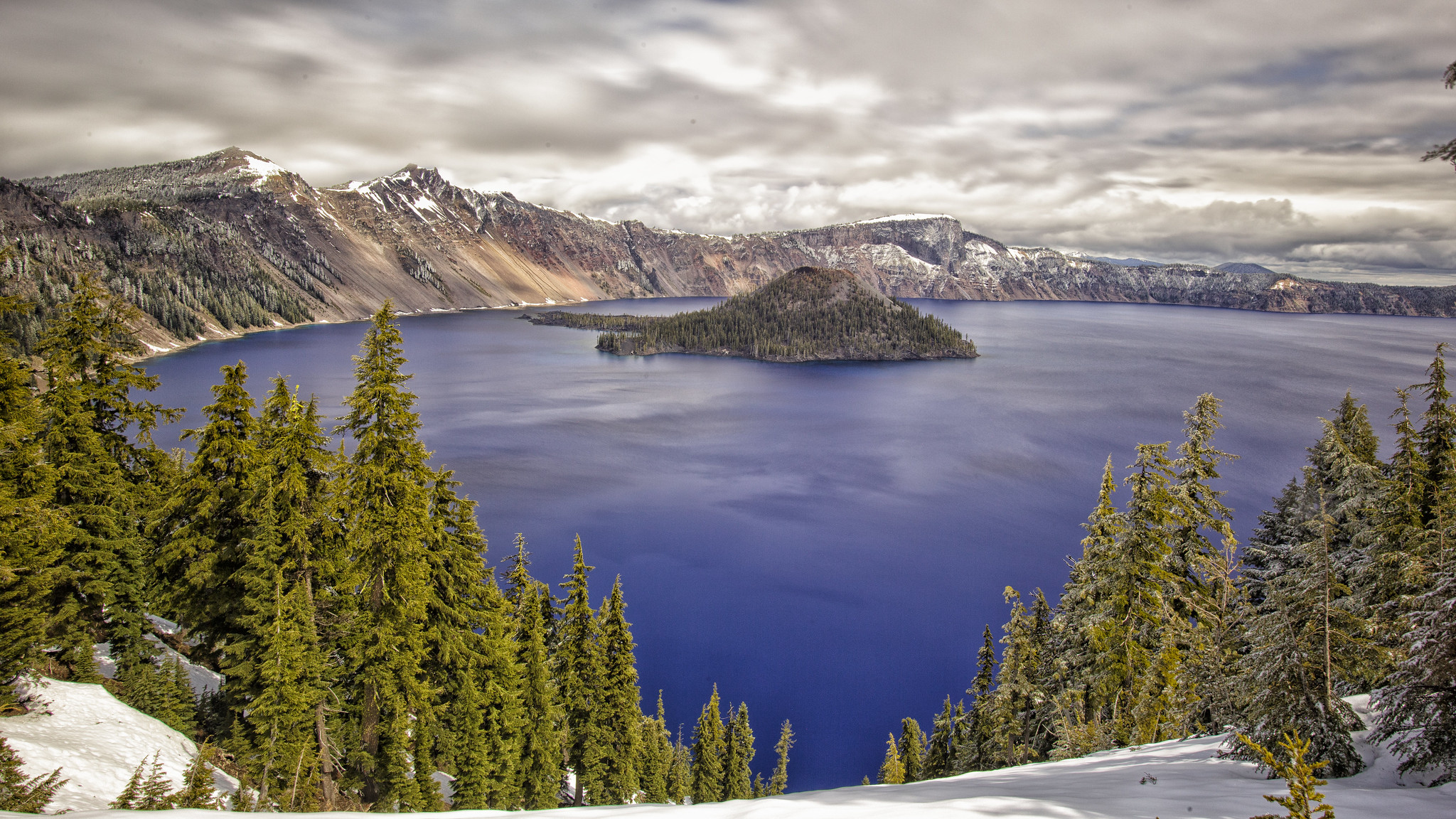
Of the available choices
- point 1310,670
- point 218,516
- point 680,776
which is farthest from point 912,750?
point 218,516

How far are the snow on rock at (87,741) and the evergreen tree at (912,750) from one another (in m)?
26.4

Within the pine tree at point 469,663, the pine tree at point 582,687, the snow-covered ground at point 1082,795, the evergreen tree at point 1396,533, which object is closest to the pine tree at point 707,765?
the pine tree at point 582,687

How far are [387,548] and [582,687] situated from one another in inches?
416

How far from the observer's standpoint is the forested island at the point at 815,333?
173000 mm

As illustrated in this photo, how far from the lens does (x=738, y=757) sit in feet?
100.0

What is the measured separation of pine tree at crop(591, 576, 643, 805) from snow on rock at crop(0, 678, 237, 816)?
1076 cm

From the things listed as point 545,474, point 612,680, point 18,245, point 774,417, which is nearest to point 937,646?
point 612,680

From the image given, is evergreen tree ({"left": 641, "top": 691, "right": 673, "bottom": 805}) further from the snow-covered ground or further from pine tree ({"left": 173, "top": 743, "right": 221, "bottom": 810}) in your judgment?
pine tree ({"left": 173, "top": 743, "right": 221, "bottom": 810})

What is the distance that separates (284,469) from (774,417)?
87.3 meters

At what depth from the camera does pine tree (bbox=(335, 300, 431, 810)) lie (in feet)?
50.9

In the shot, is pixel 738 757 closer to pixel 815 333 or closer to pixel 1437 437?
pixel 1437 437

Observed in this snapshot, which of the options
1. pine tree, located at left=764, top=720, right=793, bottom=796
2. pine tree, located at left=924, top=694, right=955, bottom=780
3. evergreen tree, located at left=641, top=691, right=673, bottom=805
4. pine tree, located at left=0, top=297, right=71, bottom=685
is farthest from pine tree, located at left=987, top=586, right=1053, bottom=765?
pine tree, located at left=0, top=297, right=71, bottom=685

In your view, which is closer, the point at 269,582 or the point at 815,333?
the point at 269,582

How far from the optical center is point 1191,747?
10.3 m
